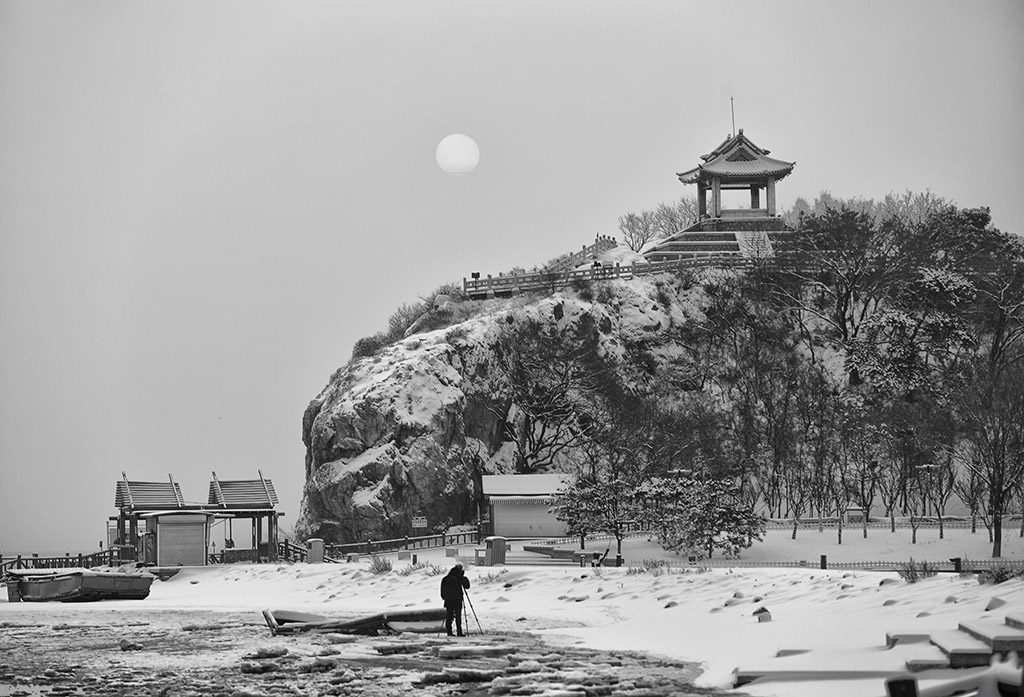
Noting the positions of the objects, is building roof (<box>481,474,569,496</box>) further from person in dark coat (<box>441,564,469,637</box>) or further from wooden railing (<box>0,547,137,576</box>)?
person in dark coat (<box>441,564,469,637</box>)

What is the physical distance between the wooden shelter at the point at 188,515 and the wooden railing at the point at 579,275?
3204 centimetres

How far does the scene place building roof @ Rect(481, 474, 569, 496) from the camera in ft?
181

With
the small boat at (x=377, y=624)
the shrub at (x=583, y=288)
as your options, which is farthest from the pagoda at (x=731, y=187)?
the small boat at (x=377, y=624)

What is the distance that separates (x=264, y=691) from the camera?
1531cm

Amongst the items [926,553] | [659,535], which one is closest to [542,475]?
[659,535]

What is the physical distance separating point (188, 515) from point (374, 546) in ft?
25.7

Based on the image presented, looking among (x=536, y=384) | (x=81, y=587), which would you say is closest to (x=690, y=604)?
(x=81, y=587)

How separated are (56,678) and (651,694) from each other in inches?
322

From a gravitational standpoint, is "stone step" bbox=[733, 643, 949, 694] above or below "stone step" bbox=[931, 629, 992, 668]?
below

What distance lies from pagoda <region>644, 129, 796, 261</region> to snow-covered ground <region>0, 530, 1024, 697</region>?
53.2 meters

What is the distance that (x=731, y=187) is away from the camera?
8975cm

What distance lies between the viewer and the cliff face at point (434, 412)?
60031 millimetres

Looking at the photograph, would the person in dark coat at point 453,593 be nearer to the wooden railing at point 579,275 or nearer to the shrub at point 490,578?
the shrub at point 490,578

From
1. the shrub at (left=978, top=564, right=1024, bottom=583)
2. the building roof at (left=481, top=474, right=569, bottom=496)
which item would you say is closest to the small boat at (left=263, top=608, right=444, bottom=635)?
the shrub at (left=978, top=564, right=1024, bottom=583)
